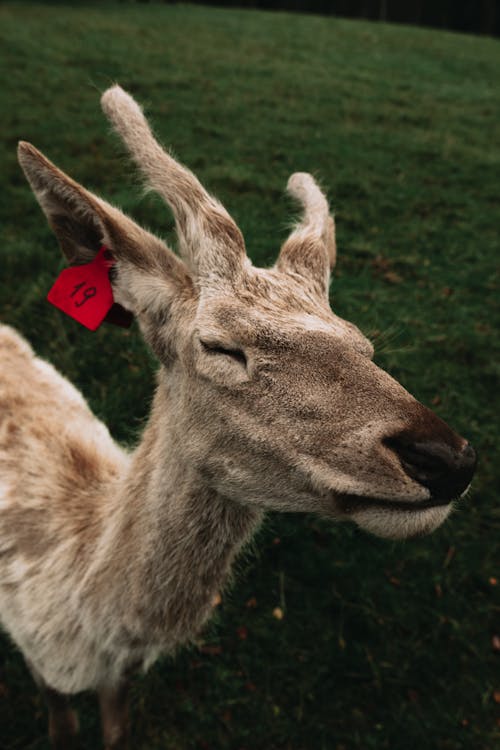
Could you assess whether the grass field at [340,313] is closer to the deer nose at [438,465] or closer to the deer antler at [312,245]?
the deer antler at [312,245]

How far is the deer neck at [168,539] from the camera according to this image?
2.08 m

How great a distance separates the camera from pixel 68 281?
2145 millimetres

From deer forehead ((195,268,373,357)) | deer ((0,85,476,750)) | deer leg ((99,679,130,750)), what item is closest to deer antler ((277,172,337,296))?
deer ((0,85,476,750))

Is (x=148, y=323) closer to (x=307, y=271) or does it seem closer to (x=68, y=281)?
(x=68, y=281)

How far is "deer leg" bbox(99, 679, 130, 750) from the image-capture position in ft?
9.02

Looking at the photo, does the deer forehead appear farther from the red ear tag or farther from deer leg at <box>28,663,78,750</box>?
deer leg at <box>28,663,78,750</box>

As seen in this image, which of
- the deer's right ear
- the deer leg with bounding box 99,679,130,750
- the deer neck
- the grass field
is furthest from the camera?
the grass field

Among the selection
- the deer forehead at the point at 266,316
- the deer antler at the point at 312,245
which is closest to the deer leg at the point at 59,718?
the deer forehead at the point at 266,316

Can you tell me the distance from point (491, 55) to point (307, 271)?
1803cm

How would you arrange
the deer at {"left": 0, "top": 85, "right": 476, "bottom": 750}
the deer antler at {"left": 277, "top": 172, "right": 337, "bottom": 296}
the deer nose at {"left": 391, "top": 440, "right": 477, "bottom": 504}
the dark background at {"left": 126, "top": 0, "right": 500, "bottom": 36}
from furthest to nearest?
the dark background at {"left": 126, "top": 0, "right": 500, "bottom": 36} → the deer antler at {"left": 277, "top": 172, "right": 337, "bottom": 296} → the deer at {"left": 0, "top": 85, "right": 476, "bottom": 750} → the deer nose at {"left": 391, "top": 440, "right": 477, "bottom": 504}

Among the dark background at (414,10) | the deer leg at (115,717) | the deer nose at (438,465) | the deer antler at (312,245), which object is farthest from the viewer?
the dark background at (414,10)

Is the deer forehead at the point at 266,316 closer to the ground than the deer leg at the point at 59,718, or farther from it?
farther from it

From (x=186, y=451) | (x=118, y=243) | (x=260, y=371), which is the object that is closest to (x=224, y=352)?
Answer: (x=260, y=371)

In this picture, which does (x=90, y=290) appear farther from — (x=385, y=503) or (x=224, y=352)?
(x=385, y=503)
